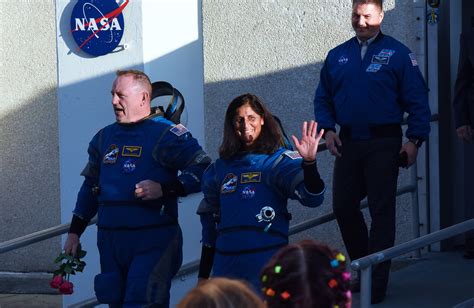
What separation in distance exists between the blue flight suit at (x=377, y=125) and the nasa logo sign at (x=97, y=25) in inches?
103

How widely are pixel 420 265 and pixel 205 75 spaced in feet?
7.47

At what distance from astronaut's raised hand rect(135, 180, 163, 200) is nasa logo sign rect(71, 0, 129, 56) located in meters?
2.80

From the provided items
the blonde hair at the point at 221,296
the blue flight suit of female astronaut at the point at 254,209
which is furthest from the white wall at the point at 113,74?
the blonde hair at the point at 221,296

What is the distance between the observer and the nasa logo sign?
7.86 meters

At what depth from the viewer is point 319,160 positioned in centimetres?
726

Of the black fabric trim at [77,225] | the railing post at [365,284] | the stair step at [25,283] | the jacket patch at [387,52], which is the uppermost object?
the jacket patch at [387,52]

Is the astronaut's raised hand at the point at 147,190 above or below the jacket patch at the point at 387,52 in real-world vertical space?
below

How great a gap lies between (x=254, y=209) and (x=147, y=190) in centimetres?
75

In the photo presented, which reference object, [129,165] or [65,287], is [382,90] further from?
[65,287]

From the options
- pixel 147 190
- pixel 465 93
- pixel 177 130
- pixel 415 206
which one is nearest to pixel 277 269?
pixel 147 190

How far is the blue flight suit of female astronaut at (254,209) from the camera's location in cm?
470

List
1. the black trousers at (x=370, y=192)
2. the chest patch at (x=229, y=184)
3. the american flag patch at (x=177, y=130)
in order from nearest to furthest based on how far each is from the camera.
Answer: the chest patch at (x=229, y=184), the american flag patch at (x=177, y=130), the black trousers at (x=370, y=192)

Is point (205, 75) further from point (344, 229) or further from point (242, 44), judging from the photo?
point (344, 229)

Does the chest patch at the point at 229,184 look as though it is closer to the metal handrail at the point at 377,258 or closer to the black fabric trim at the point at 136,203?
the black fabric trim at the point at 136,203
